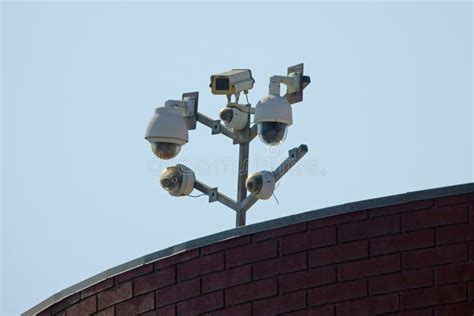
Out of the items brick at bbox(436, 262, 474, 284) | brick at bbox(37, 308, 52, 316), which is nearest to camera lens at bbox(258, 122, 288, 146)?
brick at bbox(37, 308, 52, 316)

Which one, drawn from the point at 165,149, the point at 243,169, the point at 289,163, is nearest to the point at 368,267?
the point at 289,163

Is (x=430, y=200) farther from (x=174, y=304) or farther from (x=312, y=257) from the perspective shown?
(x=174, y=304)

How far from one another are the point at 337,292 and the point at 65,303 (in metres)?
2.58

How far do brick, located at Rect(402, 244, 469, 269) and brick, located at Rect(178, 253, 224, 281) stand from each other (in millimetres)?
1471

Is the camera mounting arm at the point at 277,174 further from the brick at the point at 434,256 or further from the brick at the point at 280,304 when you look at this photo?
the brick at the point at 434,256

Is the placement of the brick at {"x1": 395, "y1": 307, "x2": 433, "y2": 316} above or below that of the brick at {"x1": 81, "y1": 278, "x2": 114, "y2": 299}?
below

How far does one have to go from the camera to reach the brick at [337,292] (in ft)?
33.5

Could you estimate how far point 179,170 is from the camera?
43.5ft

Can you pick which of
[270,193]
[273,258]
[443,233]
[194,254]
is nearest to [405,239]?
[443,233]

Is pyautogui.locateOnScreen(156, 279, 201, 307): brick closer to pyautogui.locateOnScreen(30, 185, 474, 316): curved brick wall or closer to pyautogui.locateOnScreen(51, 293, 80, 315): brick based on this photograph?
pyautogui.locateOnScreen(30, 185, 474, 316): curved brick wall

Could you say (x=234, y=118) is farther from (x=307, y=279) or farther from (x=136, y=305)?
(x=307, y=279)

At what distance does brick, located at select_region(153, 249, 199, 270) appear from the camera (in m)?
10.9

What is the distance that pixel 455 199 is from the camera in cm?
1010

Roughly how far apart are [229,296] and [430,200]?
67.2 inches
